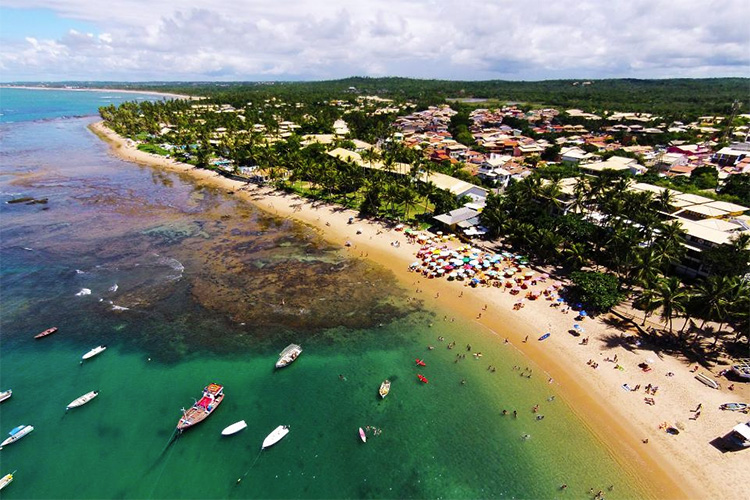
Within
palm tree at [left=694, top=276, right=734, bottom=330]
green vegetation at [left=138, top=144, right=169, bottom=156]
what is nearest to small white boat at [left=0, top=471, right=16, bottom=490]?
palm tree at [left=694, top=276, right=734, bottom=330]

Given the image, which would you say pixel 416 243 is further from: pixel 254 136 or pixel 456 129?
pixel 456 129

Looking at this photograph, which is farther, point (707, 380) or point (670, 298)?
point (670, 298)

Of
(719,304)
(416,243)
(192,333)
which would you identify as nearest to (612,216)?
(719,304)

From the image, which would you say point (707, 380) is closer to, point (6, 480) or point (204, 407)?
point (204, 407)

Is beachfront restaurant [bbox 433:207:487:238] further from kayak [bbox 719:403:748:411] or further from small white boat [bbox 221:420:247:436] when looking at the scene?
small white boat [bbox 221:420:247:436]

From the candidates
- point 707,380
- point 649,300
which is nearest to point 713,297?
point 649,300
